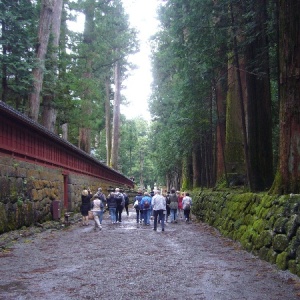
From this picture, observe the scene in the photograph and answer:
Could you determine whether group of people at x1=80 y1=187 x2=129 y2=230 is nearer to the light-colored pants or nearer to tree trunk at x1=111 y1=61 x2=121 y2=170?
the light-colored pants

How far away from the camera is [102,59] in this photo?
30.7 meters

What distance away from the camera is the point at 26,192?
Answer: 1276 cm

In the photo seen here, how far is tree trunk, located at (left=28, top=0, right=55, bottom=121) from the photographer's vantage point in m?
16.9

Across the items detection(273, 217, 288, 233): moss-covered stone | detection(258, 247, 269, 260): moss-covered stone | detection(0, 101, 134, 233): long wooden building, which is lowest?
detection(258, 247, 269, 260): moss-covered stone

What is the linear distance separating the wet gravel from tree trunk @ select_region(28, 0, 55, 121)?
777 cm

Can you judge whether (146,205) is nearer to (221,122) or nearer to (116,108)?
(221,122)

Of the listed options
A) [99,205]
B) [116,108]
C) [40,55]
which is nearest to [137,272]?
[99,205]

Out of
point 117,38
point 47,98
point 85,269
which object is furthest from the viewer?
point 117,38

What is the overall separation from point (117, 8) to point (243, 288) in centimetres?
2614

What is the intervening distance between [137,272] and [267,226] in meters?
2.92

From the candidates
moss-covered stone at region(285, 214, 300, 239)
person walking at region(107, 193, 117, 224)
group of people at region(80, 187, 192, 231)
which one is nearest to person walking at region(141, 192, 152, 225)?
group of people at region(80, 187, 192, 231)

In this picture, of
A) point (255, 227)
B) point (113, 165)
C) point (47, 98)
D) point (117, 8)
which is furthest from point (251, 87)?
point (113, 165)

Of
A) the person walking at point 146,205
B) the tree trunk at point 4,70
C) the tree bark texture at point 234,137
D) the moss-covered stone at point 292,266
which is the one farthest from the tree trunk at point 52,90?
the moss-covered stone at point 292,266

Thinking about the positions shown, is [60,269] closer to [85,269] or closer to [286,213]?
[85,269]
